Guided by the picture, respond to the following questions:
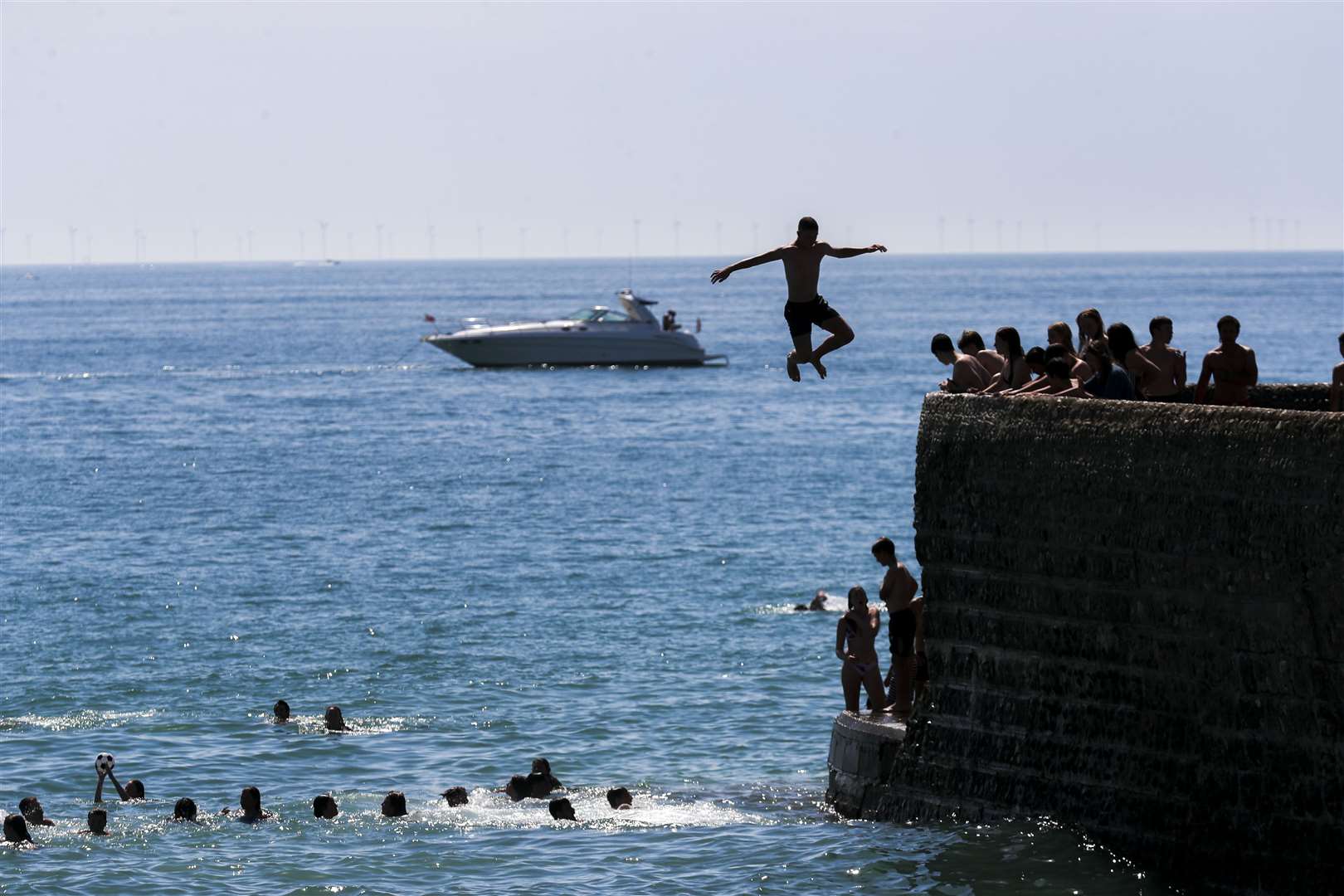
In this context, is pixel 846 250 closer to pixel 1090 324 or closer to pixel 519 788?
pixel 1090 324

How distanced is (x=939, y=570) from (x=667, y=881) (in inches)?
170

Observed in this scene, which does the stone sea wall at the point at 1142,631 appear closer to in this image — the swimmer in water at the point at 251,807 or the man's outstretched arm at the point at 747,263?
the man's outstretched arm at the point at 747,263

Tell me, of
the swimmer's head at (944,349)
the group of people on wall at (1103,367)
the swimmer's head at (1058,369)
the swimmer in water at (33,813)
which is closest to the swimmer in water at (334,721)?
the swimmer in water at (33,813)

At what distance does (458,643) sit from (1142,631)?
1839 cm

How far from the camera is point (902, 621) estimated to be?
650 inches

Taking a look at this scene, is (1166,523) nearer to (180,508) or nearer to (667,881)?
(667,881)

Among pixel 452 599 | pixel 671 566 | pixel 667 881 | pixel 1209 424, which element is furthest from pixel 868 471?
pixel 1209 424

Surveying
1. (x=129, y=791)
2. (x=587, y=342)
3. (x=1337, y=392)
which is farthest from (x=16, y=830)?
(x=587, y=342)

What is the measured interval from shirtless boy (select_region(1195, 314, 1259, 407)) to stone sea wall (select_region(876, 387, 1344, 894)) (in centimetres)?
126

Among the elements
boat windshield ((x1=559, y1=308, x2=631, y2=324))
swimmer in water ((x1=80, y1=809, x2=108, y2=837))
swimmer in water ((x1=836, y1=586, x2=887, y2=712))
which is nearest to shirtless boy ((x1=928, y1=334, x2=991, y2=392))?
swimmer in water ((x1=836, y1=586, x2=887, y2=712))

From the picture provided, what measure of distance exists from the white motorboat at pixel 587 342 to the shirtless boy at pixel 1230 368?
248ft

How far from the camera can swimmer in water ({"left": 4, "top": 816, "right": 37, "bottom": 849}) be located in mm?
18656

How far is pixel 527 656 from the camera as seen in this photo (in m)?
29.3

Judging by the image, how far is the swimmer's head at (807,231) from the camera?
48.0 ft
